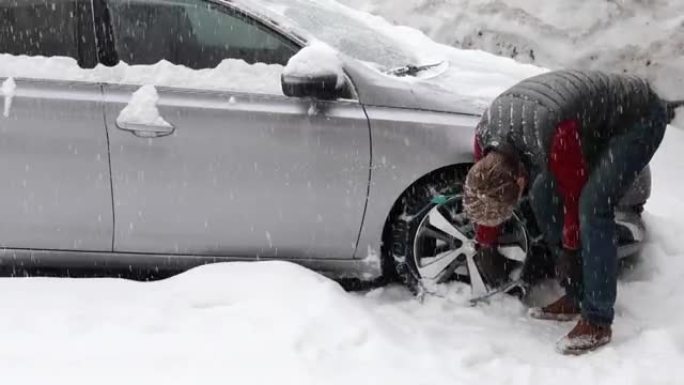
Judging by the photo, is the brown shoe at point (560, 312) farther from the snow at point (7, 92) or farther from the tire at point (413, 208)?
the snow at point (7, 92)

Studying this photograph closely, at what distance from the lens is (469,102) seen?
3.96m

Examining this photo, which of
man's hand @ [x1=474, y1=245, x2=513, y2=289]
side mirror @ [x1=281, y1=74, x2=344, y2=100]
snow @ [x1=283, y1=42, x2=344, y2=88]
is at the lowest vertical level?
man's hand @ [x1=474, y1=245, x2=513, y2=289]

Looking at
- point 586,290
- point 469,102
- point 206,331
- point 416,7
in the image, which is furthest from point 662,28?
point 206,331

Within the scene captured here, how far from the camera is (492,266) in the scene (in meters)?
3.81

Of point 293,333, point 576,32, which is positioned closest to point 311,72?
point 293,333

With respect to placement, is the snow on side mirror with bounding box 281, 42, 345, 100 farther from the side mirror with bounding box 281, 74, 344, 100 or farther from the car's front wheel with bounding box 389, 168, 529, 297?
the car's front wheel with bounding box 389, 168, 529, 297

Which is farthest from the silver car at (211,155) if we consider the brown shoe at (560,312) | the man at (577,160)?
the man at (577,160)

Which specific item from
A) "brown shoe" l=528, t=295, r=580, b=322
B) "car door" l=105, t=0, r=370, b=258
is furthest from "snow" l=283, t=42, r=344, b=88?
"brown shoe" l=528, t=295, r=580, b=322

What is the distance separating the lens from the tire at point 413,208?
386 cm

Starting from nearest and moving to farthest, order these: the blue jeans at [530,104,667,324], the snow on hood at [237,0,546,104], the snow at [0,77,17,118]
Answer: the blue jeans at [530,104,667,324] → the snow at [0,77,17,118] → the snow on hood at [237,0,546,104]

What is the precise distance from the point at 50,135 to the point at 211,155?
2.26 feet

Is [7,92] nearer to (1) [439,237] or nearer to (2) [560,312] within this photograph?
(1) [439,237]

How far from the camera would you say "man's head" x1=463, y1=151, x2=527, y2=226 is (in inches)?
126

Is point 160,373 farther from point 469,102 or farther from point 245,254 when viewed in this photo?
point 469,102
